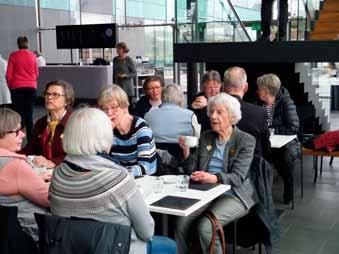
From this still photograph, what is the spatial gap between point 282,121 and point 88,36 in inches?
338

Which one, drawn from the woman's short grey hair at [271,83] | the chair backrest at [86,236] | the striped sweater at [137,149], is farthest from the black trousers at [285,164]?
the chair backrest at [86,236]

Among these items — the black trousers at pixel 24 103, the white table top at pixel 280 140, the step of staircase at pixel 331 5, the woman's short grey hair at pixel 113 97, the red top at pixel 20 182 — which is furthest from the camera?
the step of staircase at pixel 331 5

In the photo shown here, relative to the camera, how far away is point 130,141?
11.0 ft

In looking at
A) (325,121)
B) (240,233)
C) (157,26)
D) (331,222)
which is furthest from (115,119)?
(157,26)

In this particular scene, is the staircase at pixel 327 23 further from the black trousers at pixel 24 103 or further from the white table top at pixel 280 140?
the black trousers at pixel 24 103

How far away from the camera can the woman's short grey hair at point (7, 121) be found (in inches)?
107

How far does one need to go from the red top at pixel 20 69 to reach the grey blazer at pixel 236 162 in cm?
499

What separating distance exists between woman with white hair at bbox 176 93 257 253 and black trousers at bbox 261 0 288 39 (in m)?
4.96

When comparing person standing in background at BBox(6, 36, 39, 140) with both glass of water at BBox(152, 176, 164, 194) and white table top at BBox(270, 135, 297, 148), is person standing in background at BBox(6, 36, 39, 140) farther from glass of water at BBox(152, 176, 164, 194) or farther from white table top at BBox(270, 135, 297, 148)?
glass of water at BBox(152, 176, 164, 194)

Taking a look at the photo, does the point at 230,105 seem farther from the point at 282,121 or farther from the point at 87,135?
the point at 282,121

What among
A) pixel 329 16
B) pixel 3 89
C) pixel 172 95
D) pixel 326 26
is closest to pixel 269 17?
pixel 326 26

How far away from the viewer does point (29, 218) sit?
257 centimetres

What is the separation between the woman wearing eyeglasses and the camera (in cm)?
370

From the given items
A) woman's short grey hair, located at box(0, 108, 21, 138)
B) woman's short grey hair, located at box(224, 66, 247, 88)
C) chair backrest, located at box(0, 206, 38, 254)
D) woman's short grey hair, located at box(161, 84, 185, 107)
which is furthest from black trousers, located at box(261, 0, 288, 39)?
chair backrest, located at box(0, 206, 38, 254)
